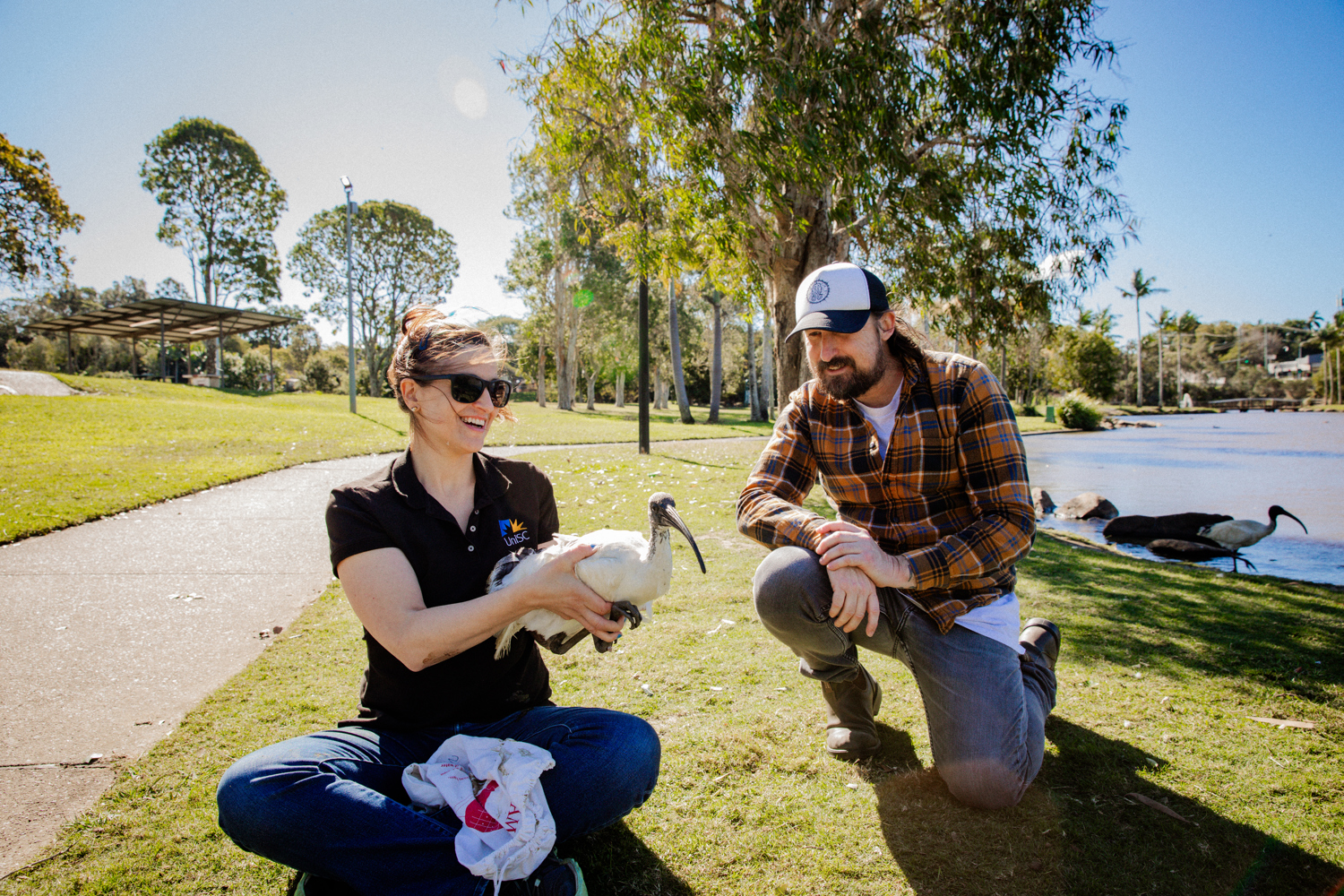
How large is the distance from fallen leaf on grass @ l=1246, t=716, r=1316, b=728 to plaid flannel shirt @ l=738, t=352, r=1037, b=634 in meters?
1.66

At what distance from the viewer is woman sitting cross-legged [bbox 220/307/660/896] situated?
6.14 ft

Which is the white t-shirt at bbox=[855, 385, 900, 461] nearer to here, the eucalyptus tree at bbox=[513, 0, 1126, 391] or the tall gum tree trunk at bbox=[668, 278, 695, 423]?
the eucalyptus tree at bbox=[513, 0, 1126, 391]

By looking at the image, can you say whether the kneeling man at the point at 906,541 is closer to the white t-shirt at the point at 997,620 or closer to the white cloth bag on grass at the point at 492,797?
the white t-shirt at the point at 997,620

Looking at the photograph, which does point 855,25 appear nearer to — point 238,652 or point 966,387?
point 966,387

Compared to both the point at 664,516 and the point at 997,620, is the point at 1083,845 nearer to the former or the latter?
the point at 997,620

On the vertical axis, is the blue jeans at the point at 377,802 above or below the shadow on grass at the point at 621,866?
above

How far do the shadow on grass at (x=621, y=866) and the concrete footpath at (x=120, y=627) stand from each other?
1.87m

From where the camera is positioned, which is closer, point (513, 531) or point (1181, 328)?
point (513, 531)

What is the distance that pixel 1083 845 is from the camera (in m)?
2.42

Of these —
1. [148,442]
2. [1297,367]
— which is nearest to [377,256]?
[148,442]

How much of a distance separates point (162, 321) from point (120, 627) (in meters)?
27.5

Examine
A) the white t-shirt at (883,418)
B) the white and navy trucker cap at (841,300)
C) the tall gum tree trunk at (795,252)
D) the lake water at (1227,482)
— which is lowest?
the lake water at (1227,482)

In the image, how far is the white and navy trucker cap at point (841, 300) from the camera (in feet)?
9.26

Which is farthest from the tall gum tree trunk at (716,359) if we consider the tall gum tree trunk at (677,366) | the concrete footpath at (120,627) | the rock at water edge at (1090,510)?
the concrete footpath at (120,627)
